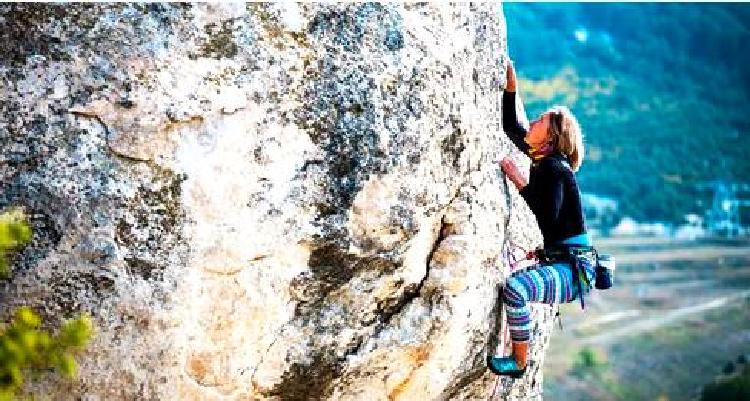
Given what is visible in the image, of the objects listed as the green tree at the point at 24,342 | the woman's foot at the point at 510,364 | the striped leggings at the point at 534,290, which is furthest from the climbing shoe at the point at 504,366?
the green tree at the point at 24,342

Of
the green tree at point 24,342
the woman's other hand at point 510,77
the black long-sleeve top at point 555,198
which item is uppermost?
the woman's other hand at point 510,77

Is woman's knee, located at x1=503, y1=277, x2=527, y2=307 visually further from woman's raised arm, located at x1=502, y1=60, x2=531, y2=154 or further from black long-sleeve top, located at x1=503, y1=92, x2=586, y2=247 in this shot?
woman's raised arm, located at x1=502, y1=60, x2=531, y2=154

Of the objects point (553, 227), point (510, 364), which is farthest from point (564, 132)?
point (510, 364)

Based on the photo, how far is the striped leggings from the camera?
23.3 ft

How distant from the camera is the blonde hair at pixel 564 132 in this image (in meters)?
7.13

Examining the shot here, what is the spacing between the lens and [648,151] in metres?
81.4

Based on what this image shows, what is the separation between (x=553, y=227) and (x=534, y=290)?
46cm

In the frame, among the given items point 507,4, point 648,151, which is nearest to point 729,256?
point 648,151

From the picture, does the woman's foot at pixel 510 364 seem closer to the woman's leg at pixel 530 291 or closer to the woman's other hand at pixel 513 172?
the woman's leg at pixel 530 291

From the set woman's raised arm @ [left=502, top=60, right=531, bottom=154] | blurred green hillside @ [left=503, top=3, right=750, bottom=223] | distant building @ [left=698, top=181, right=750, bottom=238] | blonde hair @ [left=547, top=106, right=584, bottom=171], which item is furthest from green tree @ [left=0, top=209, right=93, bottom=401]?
distant building @ [left=698, top=181, right=750, bottom=238]

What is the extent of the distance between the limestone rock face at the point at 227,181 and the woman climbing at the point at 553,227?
66 centimetres

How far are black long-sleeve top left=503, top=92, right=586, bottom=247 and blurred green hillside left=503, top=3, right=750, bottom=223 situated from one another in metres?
66.8

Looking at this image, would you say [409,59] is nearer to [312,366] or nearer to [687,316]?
[312,366]

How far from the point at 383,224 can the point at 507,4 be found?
82079mm
